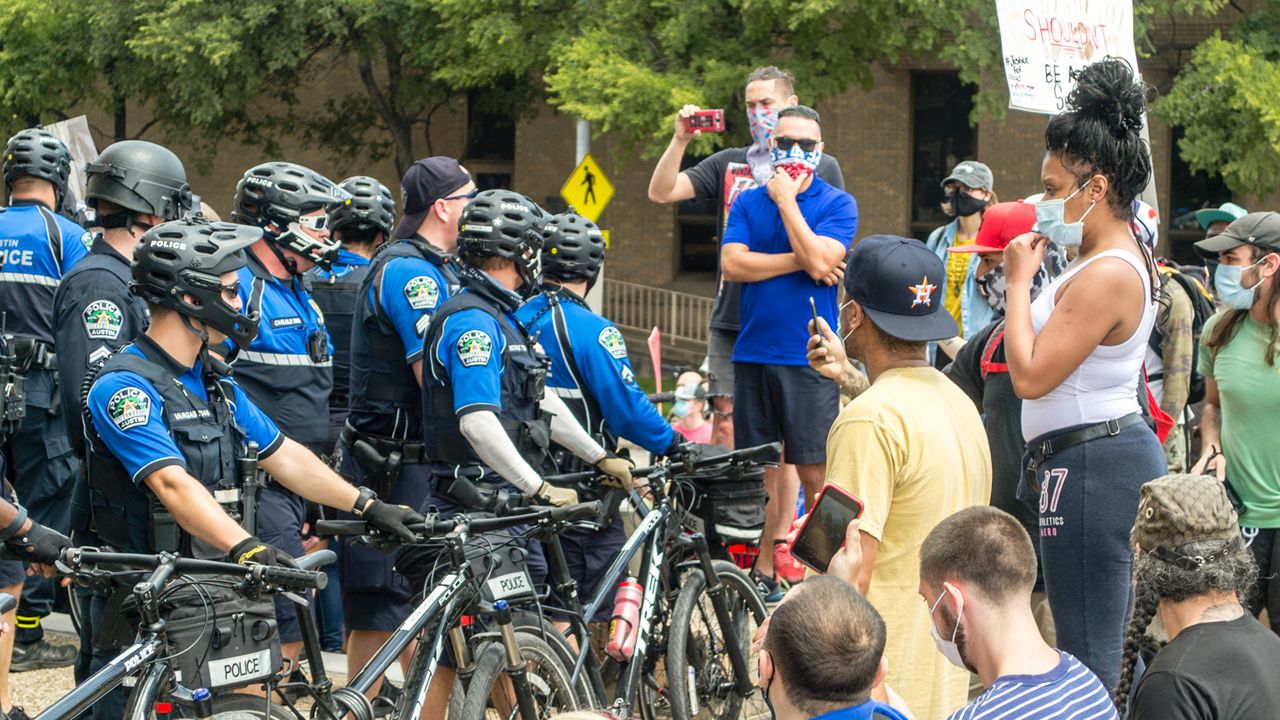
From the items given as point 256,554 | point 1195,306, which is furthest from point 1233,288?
point 256,554

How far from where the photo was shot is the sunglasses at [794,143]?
764 cm

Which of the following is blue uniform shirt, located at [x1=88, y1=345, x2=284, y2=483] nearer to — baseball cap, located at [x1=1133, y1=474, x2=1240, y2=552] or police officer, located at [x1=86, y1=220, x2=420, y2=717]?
police officer, located at [x1=86, y1=220, x2=420, y2=717]

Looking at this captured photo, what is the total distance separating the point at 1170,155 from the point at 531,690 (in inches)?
848

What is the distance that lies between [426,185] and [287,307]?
95cm

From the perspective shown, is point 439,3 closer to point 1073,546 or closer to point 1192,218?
point 1192,218

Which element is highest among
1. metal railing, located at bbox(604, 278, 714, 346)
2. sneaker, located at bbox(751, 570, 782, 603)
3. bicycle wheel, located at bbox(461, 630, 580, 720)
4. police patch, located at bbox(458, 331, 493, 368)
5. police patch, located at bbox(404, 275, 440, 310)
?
police patch, located at bbox(404, 275, 440, 310)

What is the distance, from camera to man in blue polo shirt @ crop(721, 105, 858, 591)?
759 cm

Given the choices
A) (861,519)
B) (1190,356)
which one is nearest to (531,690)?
(861,519)

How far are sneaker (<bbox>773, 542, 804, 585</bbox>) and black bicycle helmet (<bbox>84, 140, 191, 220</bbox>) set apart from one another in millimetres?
3282

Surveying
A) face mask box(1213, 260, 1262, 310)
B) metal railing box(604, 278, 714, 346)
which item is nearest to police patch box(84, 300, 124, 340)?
face mask box(1213, 260, 1262, 310)

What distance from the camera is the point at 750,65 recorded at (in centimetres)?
2177

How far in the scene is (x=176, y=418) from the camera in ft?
15.9

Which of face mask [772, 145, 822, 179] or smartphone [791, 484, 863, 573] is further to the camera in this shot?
face mask [772, 145, 822, 179]

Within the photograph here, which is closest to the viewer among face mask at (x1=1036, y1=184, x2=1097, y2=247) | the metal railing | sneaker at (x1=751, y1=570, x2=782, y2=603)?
face mask at (x1=1036, y1=184, x2=1097, y2=247)
